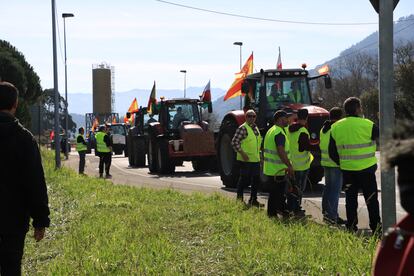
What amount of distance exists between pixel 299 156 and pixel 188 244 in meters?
3.19

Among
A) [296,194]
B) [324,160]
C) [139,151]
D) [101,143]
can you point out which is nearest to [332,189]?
[324,160]

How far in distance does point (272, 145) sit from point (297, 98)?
228 inches

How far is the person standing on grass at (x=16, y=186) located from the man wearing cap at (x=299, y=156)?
5710mm

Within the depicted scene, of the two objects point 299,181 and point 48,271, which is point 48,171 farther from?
point 48,271

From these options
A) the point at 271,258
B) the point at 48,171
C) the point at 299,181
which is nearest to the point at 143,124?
the point at 48,171

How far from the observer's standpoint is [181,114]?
22.9 meters

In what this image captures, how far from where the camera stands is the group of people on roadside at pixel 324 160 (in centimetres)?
807

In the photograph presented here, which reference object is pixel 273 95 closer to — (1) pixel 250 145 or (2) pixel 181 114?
(1) pixel 250 145

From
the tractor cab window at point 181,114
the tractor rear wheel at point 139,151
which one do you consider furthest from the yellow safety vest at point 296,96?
the tractor rear wheel at point 139,151

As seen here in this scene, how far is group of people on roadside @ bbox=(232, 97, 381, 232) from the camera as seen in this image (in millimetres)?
8070

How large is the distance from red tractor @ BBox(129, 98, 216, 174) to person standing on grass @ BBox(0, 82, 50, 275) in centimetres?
1687

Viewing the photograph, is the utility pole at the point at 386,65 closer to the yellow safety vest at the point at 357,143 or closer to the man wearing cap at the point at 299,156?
the yellow safety vest at the point at 357,143

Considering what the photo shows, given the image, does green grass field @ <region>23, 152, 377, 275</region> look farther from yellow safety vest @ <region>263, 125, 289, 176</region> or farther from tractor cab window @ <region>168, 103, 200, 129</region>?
tractor cab window @ <region>168, 103, 200, 129</region>

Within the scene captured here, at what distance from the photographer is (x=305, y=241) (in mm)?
6770
